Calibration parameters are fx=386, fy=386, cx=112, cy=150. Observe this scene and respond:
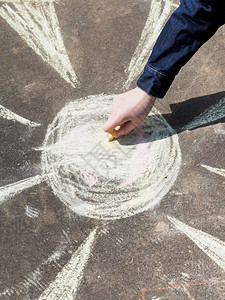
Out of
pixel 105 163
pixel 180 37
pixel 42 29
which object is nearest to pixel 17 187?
pixel 105 163

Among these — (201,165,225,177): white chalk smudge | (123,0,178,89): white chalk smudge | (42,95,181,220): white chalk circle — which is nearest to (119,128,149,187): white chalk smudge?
(42,95,181,220): white chalk circle

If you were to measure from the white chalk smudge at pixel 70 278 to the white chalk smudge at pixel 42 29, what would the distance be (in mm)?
1262

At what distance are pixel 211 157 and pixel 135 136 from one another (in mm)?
497

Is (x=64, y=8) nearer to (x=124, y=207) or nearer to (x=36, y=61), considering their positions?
(x=36, y=61)

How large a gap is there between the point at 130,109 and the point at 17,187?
82 centimetres

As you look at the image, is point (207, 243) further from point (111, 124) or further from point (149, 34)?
point (149, 34)

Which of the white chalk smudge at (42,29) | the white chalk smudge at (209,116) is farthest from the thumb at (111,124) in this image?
the white chalk smudge at (42,29)

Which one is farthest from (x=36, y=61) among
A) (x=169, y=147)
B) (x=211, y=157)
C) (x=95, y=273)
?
(x=95, y=273)

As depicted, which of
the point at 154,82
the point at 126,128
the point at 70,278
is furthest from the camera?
the point at 126,128

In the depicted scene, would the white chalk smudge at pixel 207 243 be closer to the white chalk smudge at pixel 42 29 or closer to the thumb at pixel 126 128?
the thumb at pixel 126 128

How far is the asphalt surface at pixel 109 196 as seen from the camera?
6.47 ft

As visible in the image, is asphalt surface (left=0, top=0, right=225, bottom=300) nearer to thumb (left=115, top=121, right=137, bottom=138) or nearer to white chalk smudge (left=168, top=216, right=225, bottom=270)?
white chalk smudge (left=168, top=216, right=225, bottom=270)

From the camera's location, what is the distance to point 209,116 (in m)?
2.58

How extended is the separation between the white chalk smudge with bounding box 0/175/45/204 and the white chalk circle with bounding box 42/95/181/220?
8cm
